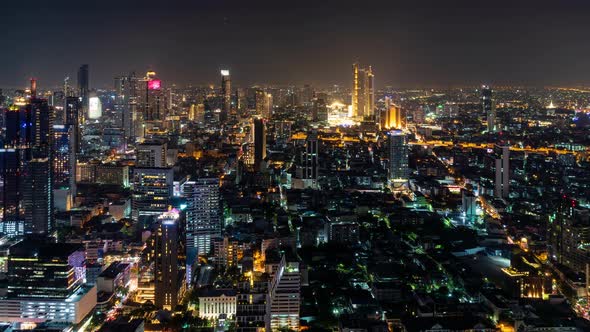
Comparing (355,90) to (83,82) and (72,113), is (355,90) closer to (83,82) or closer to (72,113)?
(83,82)

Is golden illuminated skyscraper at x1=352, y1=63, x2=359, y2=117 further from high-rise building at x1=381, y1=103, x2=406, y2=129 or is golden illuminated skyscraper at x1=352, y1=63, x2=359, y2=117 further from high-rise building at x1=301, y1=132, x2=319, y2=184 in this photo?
high-rise building at x1=301, y1=132, x2=319, y2=184

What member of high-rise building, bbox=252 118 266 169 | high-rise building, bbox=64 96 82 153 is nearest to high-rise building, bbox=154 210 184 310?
high-rise building, bbox=252 118 266 169

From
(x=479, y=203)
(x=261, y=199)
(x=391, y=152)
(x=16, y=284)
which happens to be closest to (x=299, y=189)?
(x=261, y=199)

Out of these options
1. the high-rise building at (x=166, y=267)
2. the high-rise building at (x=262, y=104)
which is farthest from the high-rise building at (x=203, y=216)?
the high-rise building at (x=262, y=104)

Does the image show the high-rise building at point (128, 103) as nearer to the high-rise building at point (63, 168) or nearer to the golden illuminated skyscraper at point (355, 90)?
the high-rise building at point (63, 168)

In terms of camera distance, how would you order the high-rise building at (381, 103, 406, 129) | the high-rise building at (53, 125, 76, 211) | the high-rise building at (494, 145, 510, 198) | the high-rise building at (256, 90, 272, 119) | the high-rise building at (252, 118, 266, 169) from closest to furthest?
the high-rise building at (53, 125, 76, 211), the high-rise building at (494, 145, 510, 198), the high-rise building at (252, 118, 266, 169), the high-rise building at (381, 103, 406, 129), the high-rise building at (256, 90, 272, 119)
